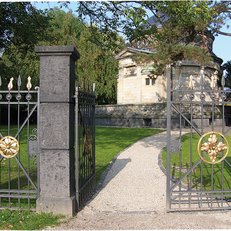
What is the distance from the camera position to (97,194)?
744 centimetres

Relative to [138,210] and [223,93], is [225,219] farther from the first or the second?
[223,93]

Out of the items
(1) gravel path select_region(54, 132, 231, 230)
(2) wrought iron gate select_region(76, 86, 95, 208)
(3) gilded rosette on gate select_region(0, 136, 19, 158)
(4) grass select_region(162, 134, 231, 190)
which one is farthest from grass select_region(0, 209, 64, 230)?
(4) grass select_region(162, 134, 231, 190)

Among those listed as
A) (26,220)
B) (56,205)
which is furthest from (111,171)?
(26,220)

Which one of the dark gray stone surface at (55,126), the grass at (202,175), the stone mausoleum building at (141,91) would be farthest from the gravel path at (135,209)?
the stone mausoleum building at (141,91)

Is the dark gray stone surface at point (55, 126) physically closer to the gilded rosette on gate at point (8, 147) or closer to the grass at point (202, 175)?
the gilded rosette on gate at point (8, 147)

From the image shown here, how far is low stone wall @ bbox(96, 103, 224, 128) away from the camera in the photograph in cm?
2586

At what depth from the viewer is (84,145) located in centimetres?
733

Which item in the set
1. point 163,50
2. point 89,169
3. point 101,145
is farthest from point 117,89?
point 89,169

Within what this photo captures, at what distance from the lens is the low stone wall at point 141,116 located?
84.8ft

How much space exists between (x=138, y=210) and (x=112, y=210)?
46 cm

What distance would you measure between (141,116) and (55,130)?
22926 millimetres

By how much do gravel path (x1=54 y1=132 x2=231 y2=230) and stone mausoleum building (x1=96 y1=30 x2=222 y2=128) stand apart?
18107 mm

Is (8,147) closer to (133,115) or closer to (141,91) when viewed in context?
(133,115)

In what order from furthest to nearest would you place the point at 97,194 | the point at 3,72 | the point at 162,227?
the point at 3,72 → the point at 97,194 → the point at 162,227
